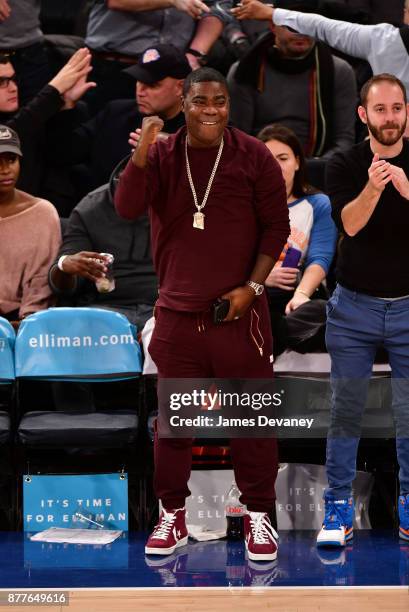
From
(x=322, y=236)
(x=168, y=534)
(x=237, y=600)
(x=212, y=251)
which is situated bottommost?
(x=168, y=534)

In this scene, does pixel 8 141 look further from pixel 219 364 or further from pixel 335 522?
pixel 335 522

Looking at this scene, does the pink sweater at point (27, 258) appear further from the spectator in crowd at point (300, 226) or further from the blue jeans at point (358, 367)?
the blue jeans at point (358, 367)

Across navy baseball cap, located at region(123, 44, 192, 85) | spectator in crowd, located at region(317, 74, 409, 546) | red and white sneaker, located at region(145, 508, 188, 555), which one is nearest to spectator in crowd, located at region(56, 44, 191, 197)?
navy baseball cap, located at region(123, 44, 192, 85)

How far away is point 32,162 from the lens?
231 inches

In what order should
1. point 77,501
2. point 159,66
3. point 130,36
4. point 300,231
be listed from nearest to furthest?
point 77,501, point 300,231, point 159,66, point 130,36

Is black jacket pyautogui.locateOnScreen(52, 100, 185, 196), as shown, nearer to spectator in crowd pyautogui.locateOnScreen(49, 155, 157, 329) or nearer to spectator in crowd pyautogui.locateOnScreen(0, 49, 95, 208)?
spectator in crowd pyautogui.locateOnScreen(0, 49, 95, 208)

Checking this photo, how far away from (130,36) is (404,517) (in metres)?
3.40

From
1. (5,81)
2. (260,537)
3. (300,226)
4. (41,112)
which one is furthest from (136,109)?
(260,537)

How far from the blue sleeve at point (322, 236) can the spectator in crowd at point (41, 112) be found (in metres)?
1.56

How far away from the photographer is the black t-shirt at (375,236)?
4.12 meters

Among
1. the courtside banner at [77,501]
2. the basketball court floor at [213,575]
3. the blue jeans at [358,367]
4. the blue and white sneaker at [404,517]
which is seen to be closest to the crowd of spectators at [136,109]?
the blue jeans at [358,367]

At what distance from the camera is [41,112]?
5848mm

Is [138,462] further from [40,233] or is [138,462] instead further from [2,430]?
[40,233]

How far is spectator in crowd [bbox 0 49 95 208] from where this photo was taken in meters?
5.83
